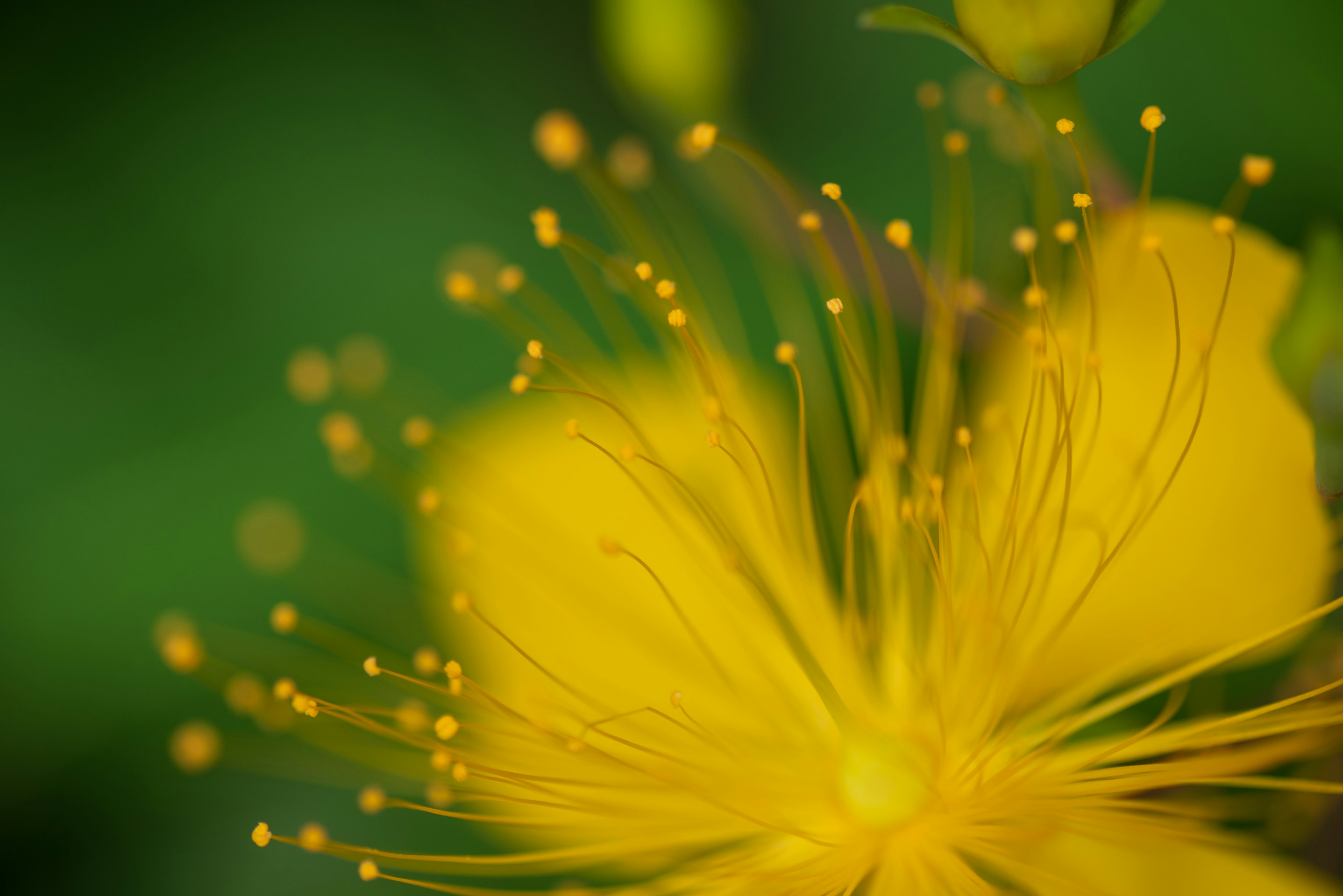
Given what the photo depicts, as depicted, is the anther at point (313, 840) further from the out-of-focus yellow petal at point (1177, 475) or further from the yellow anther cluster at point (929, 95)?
the yellow anther cluster at point (929, 95)

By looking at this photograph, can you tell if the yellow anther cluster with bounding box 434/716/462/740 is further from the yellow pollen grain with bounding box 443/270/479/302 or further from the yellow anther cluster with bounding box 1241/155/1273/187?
the yellow anther cluster with bounding box 1241/155/1273/187

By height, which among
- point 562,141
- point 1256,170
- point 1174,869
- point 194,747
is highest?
point 562,141

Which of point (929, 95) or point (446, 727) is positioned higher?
point (929, 95)

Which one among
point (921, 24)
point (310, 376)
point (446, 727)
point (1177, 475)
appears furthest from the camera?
point (310, 376)

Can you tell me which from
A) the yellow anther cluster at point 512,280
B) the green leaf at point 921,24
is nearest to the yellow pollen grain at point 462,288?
the yellow anther cluster at point 512,280

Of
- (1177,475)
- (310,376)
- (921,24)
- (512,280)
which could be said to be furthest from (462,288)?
(1177,475)

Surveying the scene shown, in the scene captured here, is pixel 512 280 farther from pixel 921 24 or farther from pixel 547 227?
pixel 921 24
